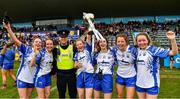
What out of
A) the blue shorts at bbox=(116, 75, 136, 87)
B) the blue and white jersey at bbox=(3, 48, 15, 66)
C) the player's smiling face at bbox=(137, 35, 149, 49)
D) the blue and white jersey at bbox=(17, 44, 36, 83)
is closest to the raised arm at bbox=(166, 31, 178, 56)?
the player's smiling face at bbox=(137, 35, 149, 49)

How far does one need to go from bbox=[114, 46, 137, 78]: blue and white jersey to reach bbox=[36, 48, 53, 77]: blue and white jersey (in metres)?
1.51

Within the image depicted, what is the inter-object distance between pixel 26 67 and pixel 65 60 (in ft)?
2.91

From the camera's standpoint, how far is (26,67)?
316 inches

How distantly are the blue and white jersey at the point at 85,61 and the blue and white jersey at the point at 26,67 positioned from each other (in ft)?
3.28

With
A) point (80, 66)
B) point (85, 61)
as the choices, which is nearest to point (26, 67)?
point (80, 66)

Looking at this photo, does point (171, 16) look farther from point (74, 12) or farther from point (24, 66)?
point (24, 66)

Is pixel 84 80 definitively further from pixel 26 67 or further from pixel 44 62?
pixel 26 67

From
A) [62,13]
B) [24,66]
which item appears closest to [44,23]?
[62,13]

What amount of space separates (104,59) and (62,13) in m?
40.6

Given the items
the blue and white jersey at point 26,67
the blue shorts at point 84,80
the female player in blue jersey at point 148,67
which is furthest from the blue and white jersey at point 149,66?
the blue and white jersey at point 26,67

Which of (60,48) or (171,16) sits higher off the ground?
(171,16)

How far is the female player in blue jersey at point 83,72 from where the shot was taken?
8.04 metres

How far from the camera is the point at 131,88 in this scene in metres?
7.70

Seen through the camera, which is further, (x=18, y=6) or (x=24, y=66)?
(x=18, y=6)
